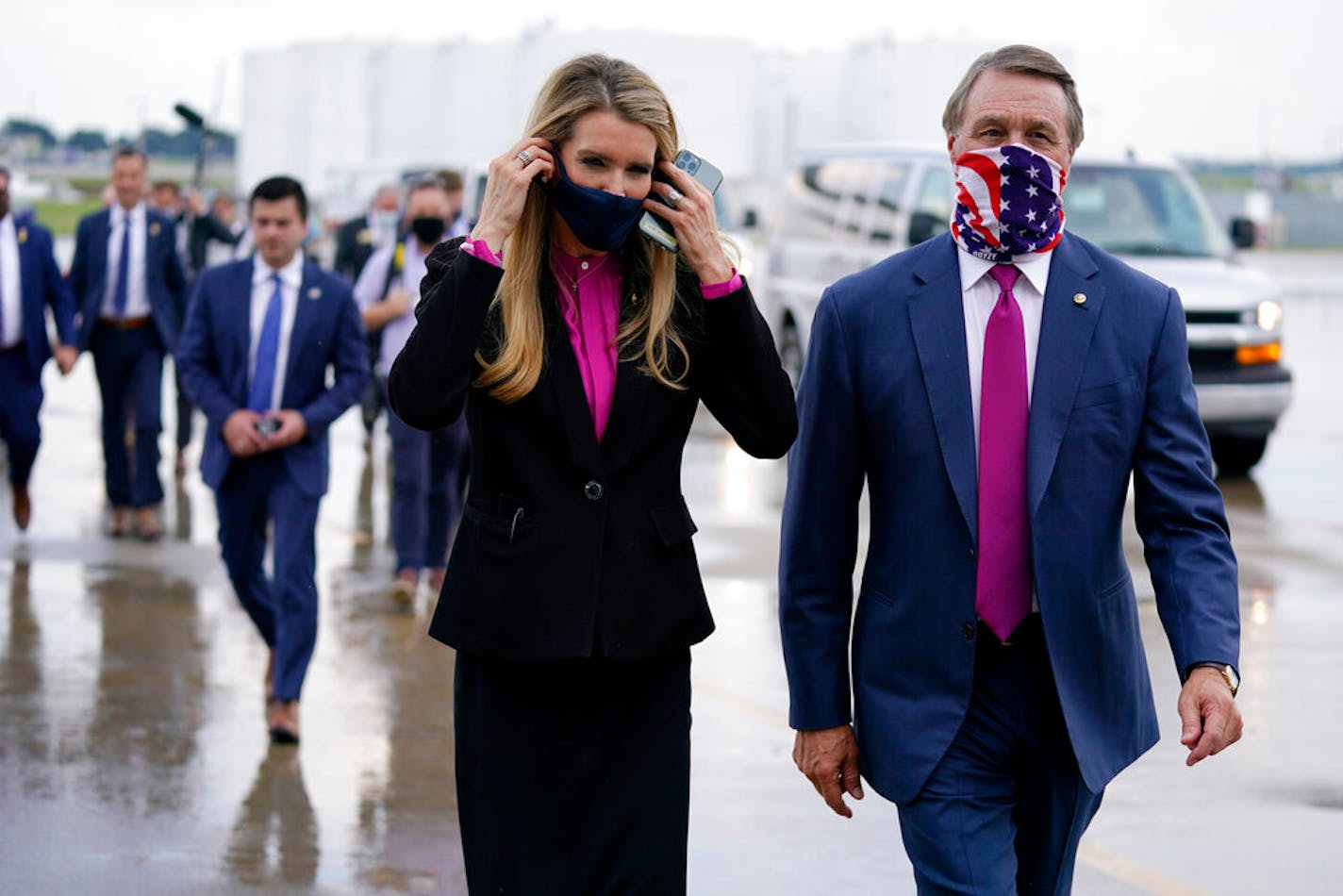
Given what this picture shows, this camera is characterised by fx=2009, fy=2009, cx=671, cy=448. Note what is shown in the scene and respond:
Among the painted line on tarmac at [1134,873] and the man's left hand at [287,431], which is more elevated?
the man's left hand at [287,431]

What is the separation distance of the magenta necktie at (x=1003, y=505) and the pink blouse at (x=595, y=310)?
493 mm

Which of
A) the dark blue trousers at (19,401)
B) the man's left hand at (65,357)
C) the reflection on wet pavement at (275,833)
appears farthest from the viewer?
the man's left hand at (65,357)

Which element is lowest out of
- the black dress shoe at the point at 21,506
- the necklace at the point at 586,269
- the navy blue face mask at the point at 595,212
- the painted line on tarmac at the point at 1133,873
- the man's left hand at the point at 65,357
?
the black dress shoe at the point at 21,506

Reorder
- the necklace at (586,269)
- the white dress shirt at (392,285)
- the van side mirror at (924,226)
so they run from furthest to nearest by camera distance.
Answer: the van side mirror at (924,226)
the white dress shirt at (392,285)
the necklace at (586,269)

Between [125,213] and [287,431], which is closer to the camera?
[287,431]

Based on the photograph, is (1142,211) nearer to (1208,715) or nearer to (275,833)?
(275,833)

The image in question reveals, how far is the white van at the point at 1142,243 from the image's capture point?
499 inches

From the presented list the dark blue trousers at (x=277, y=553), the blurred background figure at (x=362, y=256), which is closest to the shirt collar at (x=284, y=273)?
the dark blue trousers at (x=277, y=553)

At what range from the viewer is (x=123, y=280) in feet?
35.6

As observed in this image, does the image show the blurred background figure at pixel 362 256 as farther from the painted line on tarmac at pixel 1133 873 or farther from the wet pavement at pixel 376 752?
the painted line on tarmac at pixel 1133 873

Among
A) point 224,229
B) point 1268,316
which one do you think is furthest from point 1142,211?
point 224,229

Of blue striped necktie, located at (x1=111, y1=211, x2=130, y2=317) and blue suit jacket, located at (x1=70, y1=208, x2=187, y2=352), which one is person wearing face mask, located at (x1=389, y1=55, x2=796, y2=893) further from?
blue striped necktie, located at (x1=111, y1=211, x2=130, y2=317)

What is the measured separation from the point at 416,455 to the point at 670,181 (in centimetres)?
567

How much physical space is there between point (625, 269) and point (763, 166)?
3249 cm
